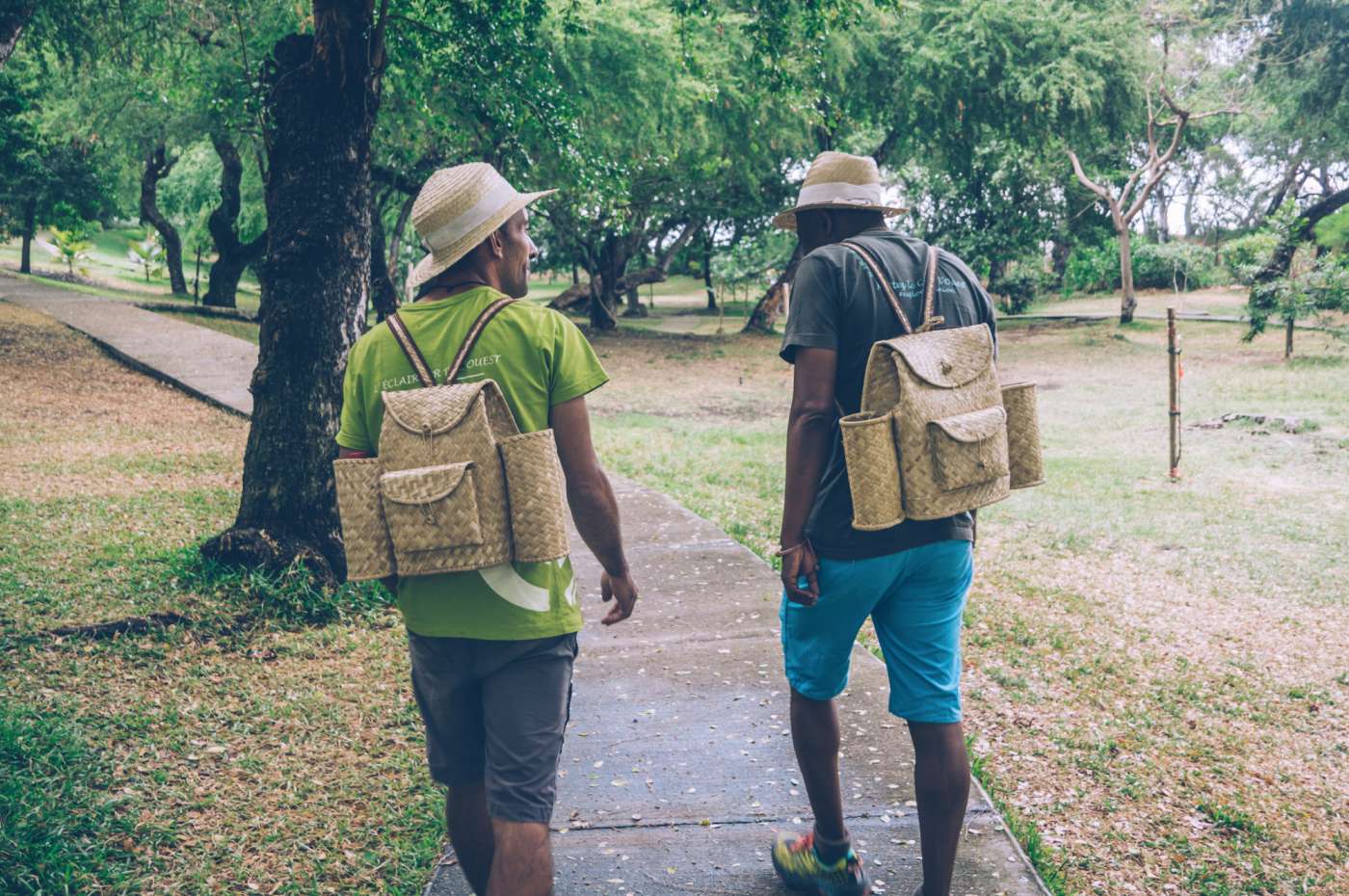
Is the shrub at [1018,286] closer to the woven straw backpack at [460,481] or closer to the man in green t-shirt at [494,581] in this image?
the man in green t-shirt at [494,581]

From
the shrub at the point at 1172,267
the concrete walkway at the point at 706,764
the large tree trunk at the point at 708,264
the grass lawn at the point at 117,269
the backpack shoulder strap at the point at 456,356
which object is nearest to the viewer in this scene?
the backpack shoulder strap at the point at 456,356

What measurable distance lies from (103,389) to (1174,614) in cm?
1134

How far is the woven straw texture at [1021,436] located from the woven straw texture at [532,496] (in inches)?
50.6

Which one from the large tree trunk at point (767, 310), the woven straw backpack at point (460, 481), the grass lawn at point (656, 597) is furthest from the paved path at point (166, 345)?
the large tree trunk at point (767, 310)

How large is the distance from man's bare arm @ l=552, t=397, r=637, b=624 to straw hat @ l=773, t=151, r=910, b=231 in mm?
839

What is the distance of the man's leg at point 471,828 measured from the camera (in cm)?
250

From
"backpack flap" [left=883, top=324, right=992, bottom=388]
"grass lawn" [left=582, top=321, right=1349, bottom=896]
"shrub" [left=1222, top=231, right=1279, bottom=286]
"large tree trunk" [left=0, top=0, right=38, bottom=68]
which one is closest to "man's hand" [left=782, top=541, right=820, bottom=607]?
"backpack flap" [left=883, top=324, right=992, bottom=388]

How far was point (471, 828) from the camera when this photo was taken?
8.27ft

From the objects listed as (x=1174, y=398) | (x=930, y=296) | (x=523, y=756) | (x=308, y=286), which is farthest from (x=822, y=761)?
Result: (x=1174, y=398)

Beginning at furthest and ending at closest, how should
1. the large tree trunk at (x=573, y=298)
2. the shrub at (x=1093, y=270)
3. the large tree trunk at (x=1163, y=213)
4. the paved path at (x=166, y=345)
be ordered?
1. the large tree trunk at (x=1163, y=213)
2. the shrub at (x=1093, y=270)
3. the large tree trunk at (x=573, y=298)
4. the paved path at (x=166, y=345)

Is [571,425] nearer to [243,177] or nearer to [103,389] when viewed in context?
[103,389]

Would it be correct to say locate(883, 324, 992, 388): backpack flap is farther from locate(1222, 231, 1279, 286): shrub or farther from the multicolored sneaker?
locate(1222, 231, 1279, 286): shrub

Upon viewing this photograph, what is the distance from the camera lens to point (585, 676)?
14.9ft

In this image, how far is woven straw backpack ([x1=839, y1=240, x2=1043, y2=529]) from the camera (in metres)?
2.54
